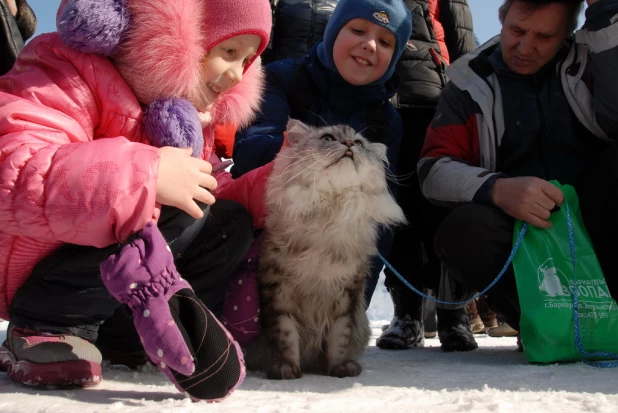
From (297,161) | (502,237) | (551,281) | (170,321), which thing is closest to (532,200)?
(502,237)

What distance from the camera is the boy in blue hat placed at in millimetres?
2469

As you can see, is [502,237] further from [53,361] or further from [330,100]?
[53,361]

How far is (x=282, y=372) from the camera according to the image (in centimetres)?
167

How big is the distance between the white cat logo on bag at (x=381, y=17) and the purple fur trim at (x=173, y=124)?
122 cm

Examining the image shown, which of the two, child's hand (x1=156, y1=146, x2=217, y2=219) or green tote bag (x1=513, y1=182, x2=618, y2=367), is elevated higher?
child's hand (x1=156, y1=146, x2=217, y2=219)

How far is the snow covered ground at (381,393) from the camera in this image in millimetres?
1148

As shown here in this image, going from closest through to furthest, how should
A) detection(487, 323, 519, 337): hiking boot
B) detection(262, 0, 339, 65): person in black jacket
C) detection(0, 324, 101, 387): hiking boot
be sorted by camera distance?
detection(0, 324, 101, 387): hiking boot < detection(262, 0, 339, 65): person in black jacket < detection(487, 323, 519, 337): hiking boot

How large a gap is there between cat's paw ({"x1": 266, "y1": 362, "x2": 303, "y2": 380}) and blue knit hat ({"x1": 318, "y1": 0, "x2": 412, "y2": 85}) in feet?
4.69

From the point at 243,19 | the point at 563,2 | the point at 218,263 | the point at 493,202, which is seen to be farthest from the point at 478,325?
the point at 243,19

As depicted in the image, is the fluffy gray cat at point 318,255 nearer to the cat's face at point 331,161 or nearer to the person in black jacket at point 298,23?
the cat's face at point 331,161

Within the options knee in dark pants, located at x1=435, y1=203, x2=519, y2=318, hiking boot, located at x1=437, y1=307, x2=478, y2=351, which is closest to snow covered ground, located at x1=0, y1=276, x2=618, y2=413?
knee in dark pants, located at x1=435, y1=203, x2=519, y2=318

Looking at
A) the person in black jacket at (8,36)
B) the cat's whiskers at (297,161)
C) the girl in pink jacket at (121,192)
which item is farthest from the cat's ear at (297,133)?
the person in black jacket at (8,36)

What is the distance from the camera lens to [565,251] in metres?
1.93

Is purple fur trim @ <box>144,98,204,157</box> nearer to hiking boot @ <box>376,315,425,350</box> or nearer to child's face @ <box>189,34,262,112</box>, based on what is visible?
child's face @ <box>189,34,262,112</box>
